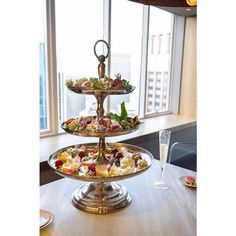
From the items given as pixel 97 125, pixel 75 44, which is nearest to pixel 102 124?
pixel 97 125

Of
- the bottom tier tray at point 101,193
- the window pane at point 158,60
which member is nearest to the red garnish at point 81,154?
the bottom tier tray at point 101,193

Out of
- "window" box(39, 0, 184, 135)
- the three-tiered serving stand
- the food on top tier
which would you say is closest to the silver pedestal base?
the three-tiered serving stand

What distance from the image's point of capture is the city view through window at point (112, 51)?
2.61 meters

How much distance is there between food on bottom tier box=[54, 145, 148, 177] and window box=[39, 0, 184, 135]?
29.0 inches

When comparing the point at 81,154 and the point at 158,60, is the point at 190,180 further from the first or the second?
the point at 158,60

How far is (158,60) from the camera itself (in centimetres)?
388

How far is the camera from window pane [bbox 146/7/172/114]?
368cm

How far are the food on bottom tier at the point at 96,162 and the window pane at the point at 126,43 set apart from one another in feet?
5.85

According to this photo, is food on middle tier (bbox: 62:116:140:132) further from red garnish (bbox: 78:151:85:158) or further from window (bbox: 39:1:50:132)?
window (bbox: 39:1:50:132)

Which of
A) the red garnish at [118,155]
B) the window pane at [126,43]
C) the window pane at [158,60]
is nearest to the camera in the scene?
the red garnish at [118,155]

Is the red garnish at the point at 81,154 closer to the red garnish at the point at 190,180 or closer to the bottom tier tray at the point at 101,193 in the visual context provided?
the bottom tier tray at the point at 101,193
